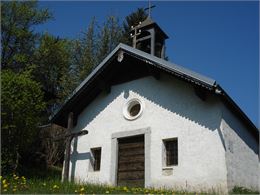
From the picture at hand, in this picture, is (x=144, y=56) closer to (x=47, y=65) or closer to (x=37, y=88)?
(x=37, y=88)

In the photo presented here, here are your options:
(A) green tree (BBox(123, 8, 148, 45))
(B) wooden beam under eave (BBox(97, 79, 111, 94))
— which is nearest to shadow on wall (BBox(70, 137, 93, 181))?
(B) wooden beam under eave (BBox(97, 79, 111, 94))

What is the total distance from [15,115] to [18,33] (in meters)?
9.25

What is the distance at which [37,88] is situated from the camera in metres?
14.1

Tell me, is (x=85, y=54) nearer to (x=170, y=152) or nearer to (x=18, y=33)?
(x=18, y=33)

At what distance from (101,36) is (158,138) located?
544 inches

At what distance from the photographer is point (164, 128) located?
520 inches

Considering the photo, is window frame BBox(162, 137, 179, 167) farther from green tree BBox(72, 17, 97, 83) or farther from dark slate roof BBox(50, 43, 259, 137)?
green tree BBox(72, 17, 97, 83)

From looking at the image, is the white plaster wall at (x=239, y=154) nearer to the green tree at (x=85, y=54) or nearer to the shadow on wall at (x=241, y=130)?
the shadow on wall at (x=241, y=130)

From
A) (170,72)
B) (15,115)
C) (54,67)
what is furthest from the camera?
(54,67)

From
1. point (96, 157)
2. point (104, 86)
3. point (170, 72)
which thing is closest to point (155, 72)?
point (170, 72)

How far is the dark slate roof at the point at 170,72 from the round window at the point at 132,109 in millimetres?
1816

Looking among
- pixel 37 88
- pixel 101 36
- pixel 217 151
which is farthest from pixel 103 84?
pixel 101 36

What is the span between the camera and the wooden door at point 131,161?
13492 mm

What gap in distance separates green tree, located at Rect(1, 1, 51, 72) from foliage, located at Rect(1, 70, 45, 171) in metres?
7.20
